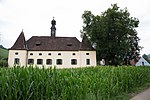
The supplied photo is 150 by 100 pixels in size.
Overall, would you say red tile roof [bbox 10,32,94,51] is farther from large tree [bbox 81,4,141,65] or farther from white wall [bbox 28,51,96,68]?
large tree [bbox 81,4,141,65]

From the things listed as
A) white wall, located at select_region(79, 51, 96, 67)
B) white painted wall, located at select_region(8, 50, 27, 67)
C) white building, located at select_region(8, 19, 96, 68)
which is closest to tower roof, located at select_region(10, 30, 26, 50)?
white building, located at select_region(8, 19, 96, 68)

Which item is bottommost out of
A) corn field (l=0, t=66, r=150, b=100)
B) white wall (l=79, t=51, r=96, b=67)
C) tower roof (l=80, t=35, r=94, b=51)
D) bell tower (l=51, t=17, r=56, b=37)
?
corn field (l=0, t=66, r=150, b=100)

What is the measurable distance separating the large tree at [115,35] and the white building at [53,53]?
15.8ft

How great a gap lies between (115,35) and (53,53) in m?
14.8

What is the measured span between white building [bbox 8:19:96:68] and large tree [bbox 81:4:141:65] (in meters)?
4.82

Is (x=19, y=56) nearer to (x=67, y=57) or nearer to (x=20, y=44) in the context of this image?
(x=20, y=44)

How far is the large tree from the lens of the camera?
45469 mm

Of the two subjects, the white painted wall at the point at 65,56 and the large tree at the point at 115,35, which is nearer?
the large tree at the point at 115,35

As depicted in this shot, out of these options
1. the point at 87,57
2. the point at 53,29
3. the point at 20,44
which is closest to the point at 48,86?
the point at 87,57

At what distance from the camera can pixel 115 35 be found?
1828 inches

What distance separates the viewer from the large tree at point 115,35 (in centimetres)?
4547

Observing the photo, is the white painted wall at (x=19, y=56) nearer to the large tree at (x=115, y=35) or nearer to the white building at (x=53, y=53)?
the white building at (x=53, y=53)

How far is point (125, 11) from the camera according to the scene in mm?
48562

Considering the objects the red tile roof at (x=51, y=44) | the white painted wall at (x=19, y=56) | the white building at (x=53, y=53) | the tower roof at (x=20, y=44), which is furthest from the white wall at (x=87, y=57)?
the tower roof at (x=20, y=44)
